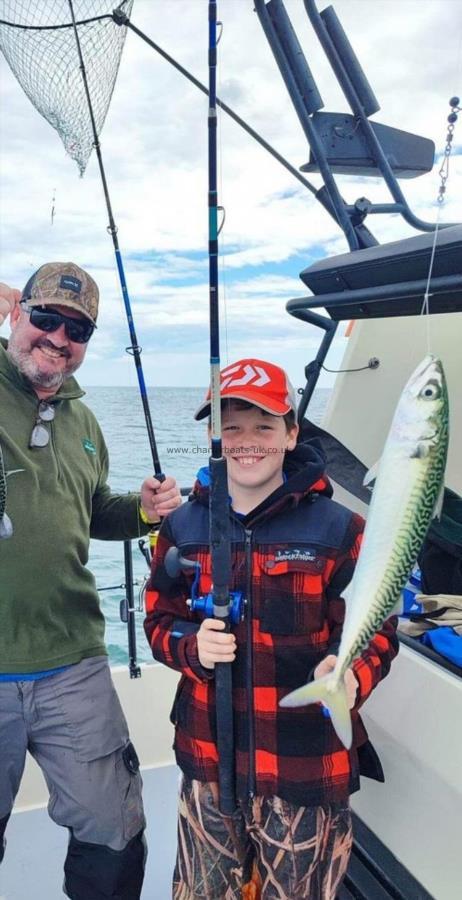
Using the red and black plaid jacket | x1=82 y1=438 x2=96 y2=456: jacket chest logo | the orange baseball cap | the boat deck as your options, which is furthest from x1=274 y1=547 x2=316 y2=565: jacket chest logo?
the boat deck

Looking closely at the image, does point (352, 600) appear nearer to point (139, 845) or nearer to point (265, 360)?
point (265, 360)

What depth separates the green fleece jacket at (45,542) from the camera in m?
2.29

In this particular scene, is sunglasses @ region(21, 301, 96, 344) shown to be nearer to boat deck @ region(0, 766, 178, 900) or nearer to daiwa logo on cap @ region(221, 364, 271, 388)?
daiwa logo on cap @ region(221, 364, 271, 388)

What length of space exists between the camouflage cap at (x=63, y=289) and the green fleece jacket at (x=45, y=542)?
0.77 ft

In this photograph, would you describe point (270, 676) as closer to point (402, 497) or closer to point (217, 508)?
point (217, 508)

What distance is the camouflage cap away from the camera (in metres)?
2.49

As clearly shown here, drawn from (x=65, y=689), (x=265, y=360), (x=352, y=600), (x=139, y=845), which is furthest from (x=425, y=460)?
(x=139, y=845)

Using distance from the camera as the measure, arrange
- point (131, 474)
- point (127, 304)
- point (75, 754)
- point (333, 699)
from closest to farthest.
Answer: point (333, 699), point (75, 754), point (127, 304), point (131, 474)

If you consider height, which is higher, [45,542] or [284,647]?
[45,542]

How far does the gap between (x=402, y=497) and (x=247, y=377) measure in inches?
33.3

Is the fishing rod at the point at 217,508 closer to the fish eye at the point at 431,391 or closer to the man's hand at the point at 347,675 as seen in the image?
the man's hand at the point at 347,675

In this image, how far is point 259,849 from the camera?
1.85 metres

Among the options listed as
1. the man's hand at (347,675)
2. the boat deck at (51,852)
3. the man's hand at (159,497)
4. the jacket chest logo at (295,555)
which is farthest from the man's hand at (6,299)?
the boat deck at (51,852)

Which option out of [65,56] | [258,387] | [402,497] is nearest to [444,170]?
[258,387]
